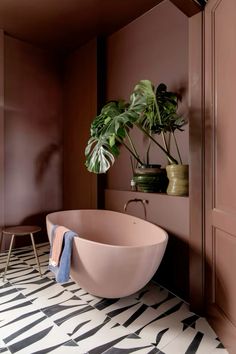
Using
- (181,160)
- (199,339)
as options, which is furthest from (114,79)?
(199,339)

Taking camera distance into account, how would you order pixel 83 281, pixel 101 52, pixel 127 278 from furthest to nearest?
1. pixel 101 52
2. pixel 83 281
3. pixel 127 278

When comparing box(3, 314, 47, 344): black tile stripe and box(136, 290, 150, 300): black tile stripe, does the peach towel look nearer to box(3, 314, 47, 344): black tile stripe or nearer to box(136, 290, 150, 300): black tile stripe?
box(3, 314, 47, 344): black tile stripe

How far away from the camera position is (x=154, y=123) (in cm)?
241

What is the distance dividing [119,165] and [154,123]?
3.18 feet

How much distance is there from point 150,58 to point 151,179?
4.59 feet

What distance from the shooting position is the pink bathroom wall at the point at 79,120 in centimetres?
344

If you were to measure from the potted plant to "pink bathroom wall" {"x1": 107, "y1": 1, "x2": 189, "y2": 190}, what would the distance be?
0.52 ft

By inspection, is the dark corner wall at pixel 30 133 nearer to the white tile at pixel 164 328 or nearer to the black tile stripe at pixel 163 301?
the black tile stripe at pixel 163 301

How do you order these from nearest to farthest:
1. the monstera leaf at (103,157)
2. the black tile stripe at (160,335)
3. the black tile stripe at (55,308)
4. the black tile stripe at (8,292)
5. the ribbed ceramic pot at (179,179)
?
1. the black tile stripe at (160,335)
2. the black tile stripe at (55,308)
3. the ribbed ceramic pot at (179,179)
4. the black tile stripe at (8,292)
5. the monstera leaf at (103,157)

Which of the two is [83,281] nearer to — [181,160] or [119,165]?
[181,160]

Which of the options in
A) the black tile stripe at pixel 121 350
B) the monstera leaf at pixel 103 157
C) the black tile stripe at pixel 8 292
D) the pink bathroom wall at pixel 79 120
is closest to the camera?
the black tile stripe at pixel 121 350

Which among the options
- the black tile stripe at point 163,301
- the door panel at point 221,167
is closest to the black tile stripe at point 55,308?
the black tile stripe at point 163,301

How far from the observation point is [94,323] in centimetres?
183

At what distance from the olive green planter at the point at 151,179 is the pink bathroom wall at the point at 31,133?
190 cm
